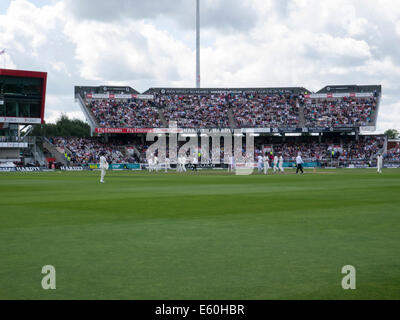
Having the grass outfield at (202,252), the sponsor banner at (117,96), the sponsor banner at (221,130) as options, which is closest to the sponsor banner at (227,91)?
the sponsor banner at (117,96)

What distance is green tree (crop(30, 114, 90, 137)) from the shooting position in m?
140

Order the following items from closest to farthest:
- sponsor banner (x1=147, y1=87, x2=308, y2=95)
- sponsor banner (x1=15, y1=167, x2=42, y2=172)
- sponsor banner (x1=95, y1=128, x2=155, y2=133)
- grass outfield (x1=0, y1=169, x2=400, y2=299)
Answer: grass outfield (x1=0, y1=169, x2=400, y2=299)
sponsor banner (x1=15, y1=167, x2=42, y2=172)
sponsor banner (x1=95, y1=128, x2=155, y2=133)
sponsor banner (x1=147, y1=87, x2=308, y2=95)

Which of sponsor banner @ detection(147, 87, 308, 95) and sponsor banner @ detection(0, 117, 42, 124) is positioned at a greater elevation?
sponsor banner @ detection(147, 87, 308, 95)

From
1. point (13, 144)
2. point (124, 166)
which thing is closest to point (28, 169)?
point (13, 144)

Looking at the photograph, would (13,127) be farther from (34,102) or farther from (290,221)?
(290,221)

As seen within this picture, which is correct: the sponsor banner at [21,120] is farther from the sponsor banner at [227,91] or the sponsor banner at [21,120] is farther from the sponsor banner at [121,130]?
the sponsor banner at [227,91]

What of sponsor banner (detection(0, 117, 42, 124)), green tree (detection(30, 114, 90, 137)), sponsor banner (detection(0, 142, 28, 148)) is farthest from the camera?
green tree (detection(30, 114, 90, 137))

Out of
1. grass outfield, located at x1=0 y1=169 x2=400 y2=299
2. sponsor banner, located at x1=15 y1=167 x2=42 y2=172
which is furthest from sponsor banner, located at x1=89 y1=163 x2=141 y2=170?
grass outfield, located at x1=0 y1=169 x2=400 y2=299

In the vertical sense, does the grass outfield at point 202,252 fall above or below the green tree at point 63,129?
below

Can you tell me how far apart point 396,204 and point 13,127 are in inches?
2784

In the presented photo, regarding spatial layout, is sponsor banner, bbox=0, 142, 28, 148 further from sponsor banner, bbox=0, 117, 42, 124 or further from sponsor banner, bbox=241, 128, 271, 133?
sponsor banner, bbox=241, 128, 271, 133

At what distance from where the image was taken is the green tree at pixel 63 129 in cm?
14038

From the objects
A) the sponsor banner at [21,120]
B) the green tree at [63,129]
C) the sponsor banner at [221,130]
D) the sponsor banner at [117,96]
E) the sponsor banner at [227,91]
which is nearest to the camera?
the sponsor banner at [21,120]
